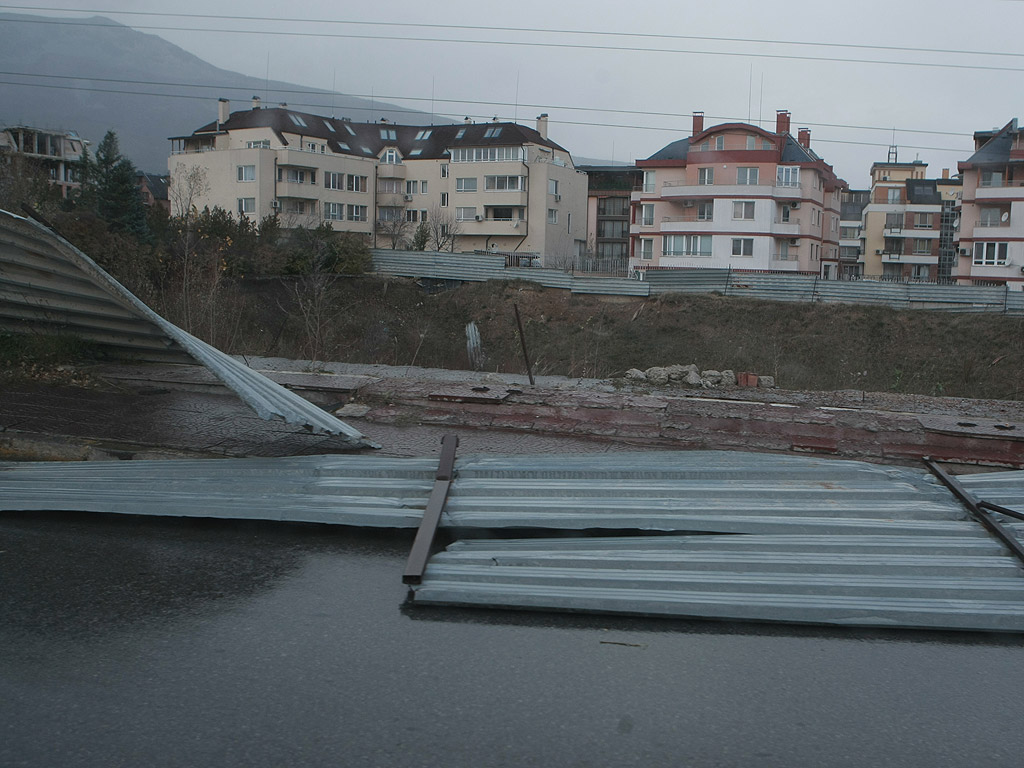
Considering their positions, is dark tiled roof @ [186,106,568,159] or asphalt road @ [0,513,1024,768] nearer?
asphalt road @ [0,513,1024,768]

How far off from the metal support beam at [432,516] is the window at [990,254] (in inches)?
2101

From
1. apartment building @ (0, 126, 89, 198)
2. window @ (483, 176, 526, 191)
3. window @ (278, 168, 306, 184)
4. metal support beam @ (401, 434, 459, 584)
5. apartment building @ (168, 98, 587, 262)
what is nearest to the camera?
metal support beam @ (401, 434, 459, 584)

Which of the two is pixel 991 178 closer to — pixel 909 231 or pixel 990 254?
pixel 990 254

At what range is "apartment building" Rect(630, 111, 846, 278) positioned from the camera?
53375 millimetres

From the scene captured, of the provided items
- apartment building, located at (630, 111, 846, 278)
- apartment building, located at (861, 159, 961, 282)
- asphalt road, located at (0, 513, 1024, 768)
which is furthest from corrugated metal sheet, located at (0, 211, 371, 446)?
apartment building, located at (861, 159, 961, 282)

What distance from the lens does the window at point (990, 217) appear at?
5053 cm

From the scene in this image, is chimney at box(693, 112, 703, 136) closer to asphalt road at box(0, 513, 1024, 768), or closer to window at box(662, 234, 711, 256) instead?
window at box(662, 234, 711, 256)

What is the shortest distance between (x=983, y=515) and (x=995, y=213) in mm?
53287

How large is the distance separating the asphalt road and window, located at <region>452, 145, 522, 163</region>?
59.0 metres

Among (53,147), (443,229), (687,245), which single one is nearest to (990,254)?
(687,245)

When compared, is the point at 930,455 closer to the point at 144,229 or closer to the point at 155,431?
the point at 155,431

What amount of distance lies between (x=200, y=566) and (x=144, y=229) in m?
43.6

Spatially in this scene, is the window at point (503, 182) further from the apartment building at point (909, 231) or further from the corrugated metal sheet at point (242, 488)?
the corrugated metal sheet at point (242, 488)

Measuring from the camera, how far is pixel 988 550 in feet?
15.5
